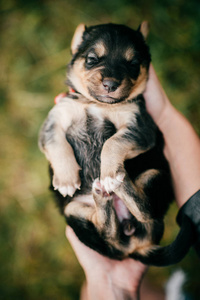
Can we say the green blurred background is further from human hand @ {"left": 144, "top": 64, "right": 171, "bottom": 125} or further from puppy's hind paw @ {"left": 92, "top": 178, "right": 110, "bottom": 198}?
puppy's hind paw @ {"left": 92, "top": 178, "right": 110, "bottom": 198}

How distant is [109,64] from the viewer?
2.55 meters

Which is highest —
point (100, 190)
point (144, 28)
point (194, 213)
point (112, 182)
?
point (144, 28)

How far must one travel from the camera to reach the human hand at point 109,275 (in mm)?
3281

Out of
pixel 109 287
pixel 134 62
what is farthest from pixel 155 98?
pixel 109 287

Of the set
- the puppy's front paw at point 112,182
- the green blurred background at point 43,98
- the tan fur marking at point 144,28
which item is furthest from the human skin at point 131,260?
the green blurred background at point 43,98

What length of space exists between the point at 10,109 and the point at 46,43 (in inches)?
52.2

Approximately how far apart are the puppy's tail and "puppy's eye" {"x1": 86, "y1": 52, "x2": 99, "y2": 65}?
71.3 inches

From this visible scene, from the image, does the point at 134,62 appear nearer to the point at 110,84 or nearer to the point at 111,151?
the point at 110,84

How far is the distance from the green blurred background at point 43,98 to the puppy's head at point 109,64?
1.93 metres

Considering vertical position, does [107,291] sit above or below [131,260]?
below

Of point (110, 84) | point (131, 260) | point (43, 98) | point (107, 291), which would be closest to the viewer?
point (110, 84)

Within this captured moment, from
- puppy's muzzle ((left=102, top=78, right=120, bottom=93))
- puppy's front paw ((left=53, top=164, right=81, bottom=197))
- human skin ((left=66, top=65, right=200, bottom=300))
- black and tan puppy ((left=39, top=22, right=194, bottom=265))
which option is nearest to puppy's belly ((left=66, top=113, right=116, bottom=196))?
black and tan puppy ((left=39, top=22, right=194, bottom=265))

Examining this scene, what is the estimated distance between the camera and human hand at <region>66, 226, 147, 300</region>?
3.28 m

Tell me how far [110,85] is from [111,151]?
616 mm
